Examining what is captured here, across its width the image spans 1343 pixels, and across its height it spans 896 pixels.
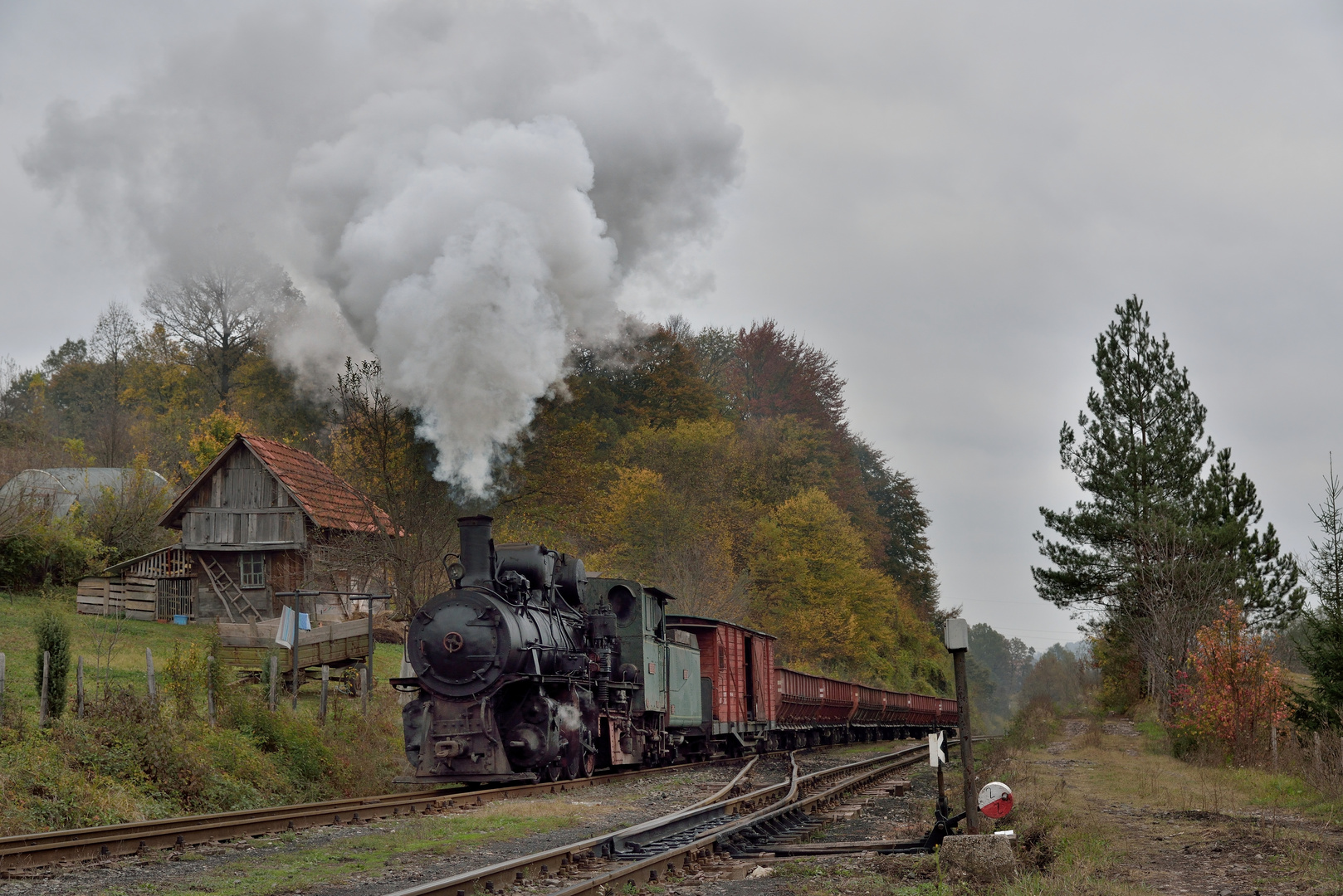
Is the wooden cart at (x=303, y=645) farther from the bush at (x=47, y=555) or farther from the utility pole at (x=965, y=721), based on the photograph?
the bush at (x=47, y=555)

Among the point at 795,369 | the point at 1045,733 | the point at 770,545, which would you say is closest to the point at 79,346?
the point at 795,369

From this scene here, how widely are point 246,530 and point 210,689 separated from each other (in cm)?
2453

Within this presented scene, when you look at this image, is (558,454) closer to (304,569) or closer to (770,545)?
(304,569)

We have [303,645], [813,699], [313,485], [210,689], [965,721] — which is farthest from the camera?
[313,485]

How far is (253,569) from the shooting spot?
3891 centimetres

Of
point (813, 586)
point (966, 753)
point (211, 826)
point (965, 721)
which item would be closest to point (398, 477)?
point (211, 826)

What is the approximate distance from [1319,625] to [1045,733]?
1646 cm

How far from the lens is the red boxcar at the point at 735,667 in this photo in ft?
75.7

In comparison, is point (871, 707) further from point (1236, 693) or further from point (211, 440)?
point (211, 440)

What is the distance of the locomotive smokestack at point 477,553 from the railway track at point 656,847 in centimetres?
428

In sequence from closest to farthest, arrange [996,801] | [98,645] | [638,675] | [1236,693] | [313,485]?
[996,801]
[98,645]
[638,675]
[1236,693]
[313,485]

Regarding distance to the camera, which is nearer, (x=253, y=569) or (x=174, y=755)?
(x=174, y=755)

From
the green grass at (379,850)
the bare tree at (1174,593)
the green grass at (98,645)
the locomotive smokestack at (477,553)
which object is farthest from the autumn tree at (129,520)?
the bare tree at (1174,593)

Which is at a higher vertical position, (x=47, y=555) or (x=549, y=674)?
(x=47, y=555)
